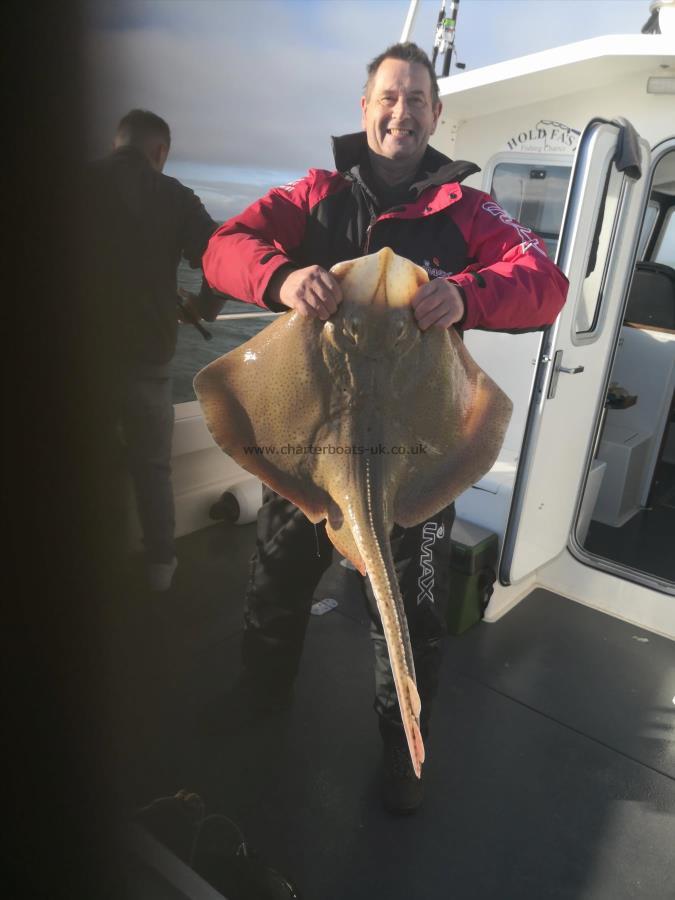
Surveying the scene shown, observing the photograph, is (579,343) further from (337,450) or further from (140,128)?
(140,128)

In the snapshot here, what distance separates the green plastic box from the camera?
3236mm

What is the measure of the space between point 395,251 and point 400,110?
362mm

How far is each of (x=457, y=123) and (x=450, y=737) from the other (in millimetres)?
3675

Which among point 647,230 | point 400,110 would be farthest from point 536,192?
point 647,230

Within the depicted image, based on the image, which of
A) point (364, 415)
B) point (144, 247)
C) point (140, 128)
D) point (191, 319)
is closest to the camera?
point (140, 128)

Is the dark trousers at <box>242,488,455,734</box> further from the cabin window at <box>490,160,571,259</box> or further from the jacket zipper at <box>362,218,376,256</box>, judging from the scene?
the cabin window at <box>490,160,571,259</box>

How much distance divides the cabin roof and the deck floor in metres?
3.02

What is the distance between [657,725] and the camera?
2.81m

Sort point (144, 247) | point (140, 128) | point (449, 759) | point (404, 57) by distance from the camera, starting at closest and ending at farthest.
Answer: point (140, 128) < point (144, 247) < point (404, 57) < point (449, 759)

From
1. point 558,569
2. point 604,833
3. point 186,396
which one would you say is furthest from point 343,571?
point 186,396

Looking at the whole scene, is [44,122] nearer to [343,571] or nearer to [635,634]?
[343,571]

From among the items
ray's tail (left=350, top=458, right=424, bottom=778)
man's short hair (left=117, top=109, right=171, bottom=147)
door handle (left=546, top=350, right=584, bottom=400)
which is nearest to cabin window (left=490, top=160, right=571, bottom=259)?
door handle (left=546, top=350, right=584, bottom=400)

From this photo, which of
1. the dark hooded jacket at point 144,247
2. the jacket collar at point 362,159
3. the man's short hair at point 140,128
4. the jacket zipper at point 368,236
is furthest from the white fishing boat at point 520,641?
the man's short hair at point 140,128

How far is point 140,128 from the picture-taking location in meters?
0.77
